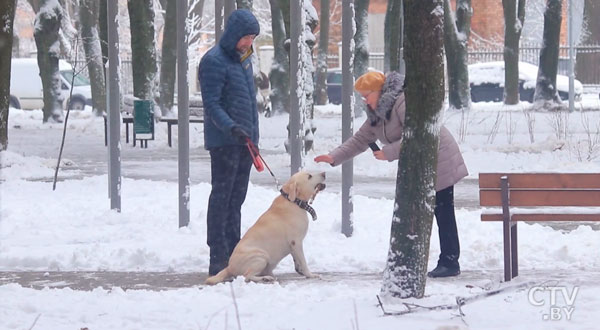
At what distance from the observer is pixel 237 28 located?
8812 mm

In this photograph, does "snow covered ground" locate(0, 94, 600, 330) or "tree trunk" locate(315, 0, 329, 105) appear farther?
"tree trunk" locate(315, 0, 329, 105)

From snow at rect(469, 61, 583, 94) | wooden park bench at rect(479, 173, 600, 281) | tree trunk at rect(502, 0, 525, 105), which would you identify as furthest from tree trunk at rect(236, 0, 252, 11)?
snow at rect(469, 61, 583, 94)

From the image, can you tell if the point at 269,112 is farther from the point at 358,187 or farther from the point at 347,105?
the point at 347,105

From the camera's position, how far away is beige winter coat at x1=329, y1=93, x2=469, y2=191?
8836 mm

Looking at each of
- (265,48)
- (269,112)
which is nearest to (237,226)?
(269,112)

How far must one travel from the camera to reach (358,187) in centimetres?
1620

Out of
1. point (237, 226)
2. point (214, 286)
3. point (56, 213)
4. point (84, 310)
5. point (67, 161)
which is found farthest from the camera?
point (67, 161)

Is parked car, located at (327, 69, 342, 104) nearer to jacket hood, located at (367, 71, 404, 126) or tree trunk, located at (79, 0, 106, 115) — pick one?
tree trunk, located at (79, 0, 106, 115)

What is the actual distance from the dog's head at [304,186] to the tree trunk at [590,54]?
3128 centimetres

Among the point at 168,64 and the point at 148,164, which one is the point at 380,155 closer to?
the point at 148,164

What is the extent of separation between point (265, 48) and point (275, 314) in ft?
162

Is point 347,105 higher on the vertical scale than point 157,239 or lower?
higher

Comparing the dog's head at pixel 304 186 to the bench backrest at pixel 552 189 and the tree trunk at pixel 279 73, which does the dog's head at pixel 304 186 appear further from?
the tree trunk at pixel 279 73

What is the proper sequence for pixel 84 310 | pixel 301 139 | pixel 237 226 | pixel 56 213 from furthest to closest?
1. pixel 56 213
2. pixel 301 139
3. pixel 237 226
4. pixel 84 310
